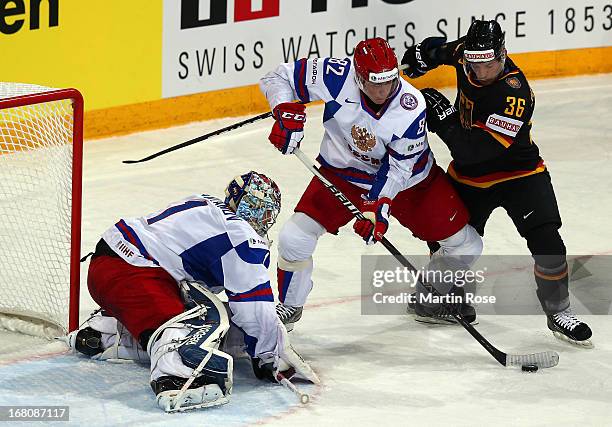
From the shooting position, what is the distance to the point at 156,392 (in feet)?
13.2

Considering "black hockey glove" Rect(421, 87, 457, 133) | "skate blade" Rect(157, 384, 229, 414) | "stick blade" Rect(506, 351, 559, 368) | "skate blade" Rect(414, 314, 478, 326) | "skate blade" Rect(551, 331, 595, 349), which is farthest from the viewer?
"skate blade" Rect(414, 314, 478, 326)

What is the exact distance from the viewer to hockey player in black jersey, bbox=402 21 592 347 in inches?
186

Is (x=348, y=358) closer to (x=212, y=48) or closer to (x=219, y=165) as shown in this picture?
(x=219, y=165)

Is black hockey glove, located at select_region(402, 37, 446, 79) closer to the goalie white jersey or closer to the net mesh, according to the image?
the goalie white jersey

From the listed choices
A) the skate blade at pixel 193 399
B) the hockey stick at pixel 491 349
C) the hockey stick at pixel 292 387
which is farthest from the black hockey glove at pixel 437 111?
the skate blade at pixel 193 399

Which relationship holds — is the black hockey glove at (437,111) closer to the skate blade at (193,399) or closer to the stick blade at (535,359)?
the stick blade at (535,359)

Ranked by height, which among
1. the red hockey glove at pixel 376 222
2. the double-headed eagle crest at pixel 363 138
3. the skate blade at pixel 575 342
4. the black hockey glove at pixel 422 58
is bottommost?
the skate blade at pixel 575 342

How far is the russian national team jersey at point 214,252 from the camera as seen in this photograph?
4.10 meters

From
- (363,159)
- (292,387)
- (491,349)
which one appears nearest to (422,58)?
(363,159)

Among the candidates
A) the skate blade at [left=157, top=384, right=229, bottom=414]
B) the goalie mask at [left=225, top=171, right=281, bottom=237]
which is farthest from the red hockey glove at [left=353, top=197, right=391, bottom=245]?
the skate blade at [left=157, top=384, right=229, bottom=414]

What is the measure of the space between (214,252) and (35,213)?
1408 millimetres

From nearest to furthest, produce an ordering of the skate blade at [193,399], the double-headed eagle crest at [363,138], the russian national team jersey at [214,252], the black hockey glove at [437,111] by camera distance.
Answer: the skate blade at [193,399] < the russian national team jersey at [214,252] < the double-headed eagle crest at [363,138] < the black hockey glove at [437,111]

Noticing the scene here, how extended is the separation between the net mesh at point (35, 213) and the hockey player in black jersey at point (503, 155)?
1.36 m

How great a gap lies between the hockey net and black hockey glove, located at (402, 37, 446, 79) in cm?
132
